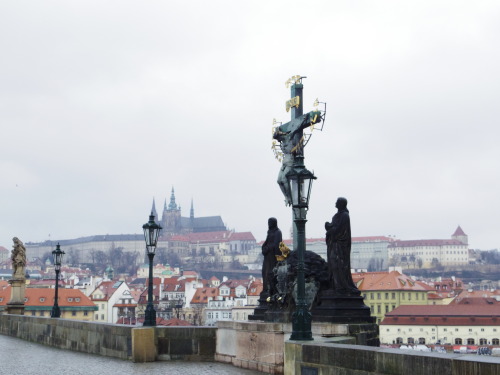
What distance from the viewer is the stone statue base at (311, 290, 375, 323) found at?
10.0 meters

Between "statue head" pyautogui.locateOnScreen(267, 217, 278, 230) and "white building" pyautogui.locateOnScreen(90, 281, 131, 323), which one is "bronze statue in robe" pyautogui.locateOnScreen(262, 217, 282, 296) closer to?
"statue head" pyautogui.locateOnScreen(267, 217, 278, 230)

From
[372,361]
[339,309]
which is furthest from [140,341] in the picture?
[372,361]

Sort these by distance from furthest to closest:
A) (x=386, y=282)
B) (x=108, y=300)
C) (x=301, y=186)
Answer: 1. (x=108, y=300)
2. (x=386, y=282)
3. (x=301, y=186)

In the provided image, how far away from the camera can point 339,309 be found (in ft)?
33.0

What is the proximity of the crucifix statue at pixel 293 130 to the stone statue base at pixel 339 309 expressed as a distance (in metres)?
4.81

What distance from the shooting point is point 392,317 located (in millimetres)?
85125

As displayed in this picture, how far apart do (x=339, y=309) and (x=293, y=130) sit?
652 centimetres

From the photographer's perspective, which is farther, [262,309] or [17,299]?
[17,299]

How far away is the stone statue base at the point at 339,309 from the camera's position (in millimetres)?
10031

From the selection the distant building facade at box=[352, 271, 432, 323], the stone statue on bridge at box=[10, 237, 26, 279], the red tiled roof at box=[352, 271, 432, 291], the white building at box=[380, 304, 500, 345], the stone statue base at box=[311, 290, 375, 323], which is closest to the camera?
the stone statue base at box=[311, 290, 375, 323]

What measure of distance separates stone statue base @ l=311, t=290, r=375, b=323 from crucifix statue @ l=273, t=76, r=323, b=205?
15.8 feet

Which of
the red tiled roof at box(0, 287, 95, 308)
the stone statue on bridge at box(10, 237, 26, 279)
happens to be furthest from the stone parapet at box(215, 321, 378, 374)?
the red tiled roof at box(0, 287, 95, 308)

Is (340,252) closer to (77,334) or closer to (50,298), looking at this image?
(77,334)

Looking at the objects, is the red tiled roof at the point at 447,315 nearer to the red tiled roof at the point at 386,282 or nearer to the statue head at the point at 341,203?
the red tiled roof at the point at 386,282
